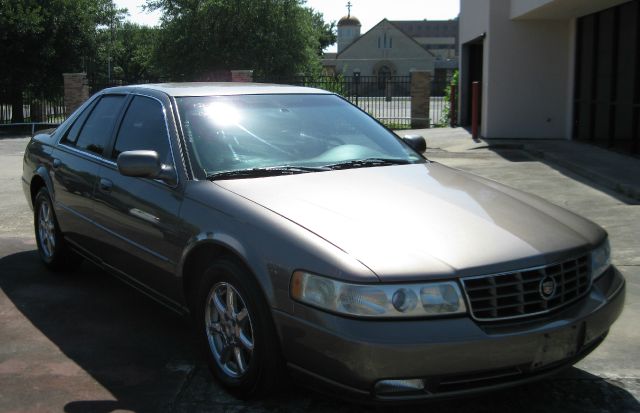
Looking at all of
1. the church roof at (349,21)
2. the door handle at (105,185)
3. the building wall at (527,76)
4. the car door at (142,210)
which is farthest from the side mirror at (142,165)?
the church roof at (349,21)

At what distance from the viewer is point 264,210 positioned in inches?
140

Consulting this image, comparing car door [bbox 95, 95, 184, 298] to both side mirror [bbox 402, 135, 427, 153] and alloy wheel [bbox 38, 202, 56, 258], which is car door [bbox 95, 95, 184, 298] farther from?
side mirror [bbox 402, 135, 427, 153]

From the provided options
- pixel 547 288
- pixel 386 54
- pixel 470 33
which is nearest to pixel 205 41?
pixel 470 33

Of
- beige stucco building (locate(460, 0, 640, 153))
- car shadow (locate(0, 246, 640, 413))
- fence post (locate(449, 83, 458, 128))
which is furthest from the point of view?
fence post (locate(449, 83, 458, 128))

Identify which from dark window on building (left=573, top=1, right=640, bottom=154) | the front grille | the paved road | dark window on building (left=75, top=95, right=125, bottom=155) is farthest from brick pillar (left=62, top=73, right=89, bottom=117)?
the front grille

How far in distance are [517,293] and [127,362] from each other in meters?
2.30

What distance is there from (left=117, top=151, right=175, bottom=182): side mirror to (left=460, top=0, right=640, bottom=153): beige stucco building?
1260cm

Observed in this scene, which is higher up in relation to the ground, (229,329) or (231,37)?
(231,37)

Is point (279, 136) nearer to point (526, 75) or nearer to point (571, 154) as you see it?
point (571, 154)

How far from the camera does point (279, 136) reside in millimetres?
4492

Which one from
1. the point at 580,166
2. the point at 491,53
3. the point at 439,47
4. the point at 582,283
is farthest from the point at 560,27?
the point at 439,47

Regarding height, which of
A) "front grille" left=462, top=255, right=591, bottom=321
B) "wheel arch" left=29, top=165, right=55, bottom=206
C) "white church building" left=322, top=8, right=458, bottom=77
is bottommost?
"front grille" left=462, top=255, right=591, bottom=321

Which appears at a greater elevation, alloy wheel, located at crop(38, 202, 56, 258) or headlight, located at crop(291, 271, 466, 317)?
headlight, located at crop(291, 271, 466, 317)

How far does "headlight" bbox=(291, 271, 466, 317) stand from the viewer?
300 cm
